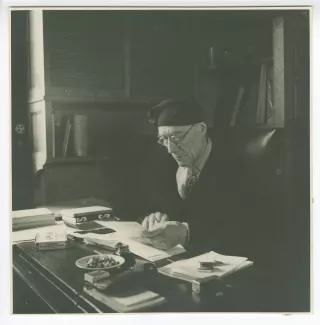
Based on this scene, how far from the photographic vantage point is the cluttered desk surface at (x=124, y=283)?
3.60ft

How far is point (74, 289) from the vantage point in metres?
1.10

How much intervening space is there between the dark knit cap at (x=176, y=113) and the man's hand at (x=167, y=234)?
0.27 m

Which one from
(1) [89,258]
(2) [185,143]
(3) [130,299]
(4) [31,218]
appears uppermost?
(2) [185,143]

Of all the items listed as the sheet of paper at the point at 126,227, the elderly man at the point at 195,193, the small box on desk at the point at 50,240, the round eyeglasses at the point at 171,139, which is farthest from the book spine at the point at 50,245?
the round eyeglasses at the point at 171,139

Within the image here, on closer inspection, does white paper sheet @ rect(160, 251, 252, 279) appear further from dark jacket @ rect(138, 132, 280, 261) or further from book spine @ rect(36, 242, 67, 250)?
book spine @ rect(36, 242, 67, 250)

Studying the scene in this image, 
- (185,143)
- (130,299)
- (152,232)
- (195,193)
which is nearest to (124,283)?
(130,299)

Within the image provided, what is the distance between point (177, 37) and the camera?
3.70 ft

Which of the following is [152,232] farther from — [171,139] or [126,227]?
[171,139]

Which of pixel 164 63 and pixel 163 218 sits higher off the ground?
pixel 164 63

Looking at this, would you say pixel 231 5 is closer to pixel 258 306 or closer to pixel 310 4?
pixel 310 4

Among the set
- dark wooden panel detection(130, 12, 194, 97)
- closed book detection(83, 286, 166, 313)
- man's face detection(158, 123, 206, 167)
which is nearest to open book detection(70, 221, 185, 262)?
closed book detection(83, 286, 166, 313)

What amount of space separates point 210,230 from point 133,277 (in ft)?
0.78

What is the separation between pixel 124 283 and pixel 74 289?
0.42 ft
